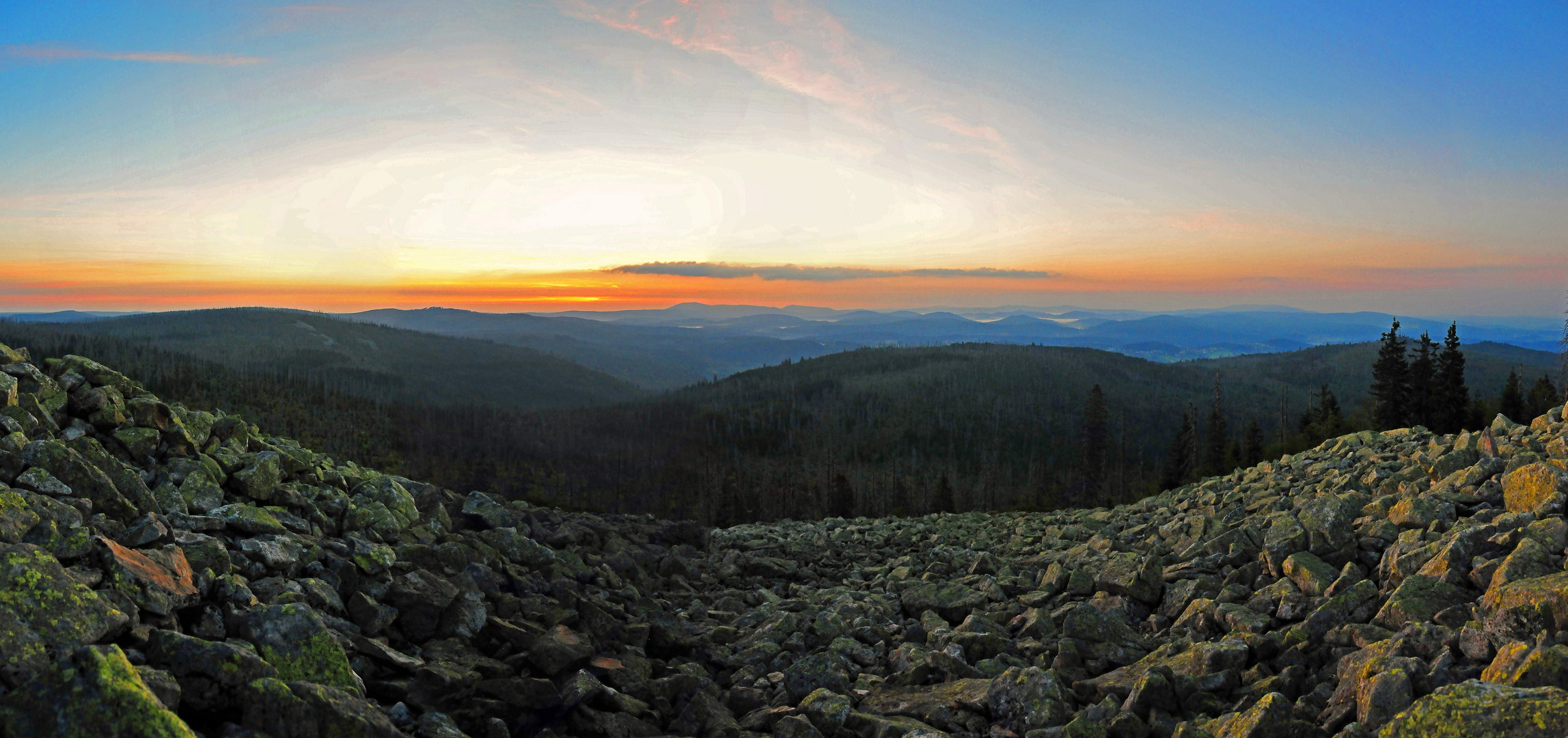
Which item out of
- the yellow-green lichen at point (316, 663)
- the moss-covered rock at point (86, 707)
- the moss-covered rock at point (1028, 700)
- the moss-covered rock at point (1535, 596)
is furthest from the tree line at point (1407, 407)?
the moss-covered rock at point (86, 707)

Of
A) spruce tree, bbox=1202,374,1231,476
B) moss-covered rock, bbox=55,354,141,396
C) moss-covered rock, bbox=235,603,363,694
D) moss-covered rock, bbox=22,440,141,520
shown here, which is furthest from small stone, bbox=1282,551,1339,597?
spruce tree, bbox=1202,374,1231,476

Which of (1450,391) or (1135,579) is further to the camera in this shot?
(1450,391)

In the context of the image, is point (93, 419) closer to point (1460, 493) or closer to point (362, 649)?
point (362, 649)

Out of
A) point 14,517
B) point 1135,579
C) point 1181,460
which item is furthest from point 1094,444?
point 14,517

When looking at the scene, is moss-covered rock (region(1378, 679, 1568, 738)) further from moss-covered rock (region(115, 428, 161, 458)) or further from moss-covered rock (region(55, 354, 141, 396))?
moss-covered rock (region(55, 354, 141, 396))

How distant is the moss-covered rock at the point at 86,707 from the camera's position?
6.30 metres

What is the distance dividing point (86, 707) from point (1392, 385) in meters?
108

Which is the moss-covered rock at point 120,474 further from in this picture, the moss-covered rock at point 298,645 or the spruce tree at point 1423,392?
the spruce tree at point 1423,392

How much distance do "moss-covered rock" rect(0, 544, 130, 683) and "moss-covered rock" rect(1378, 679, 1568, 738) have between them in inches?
577

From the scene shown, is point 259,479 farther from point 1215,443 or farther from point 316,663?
point 1215,443

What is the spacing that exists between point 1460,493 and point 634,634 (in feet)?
56.8

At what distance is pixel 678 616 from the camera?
17.9 meters

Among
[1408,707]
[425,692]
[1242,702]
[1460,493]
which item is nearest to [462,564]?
[425,692]

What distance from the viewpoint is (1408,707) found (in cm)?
769
